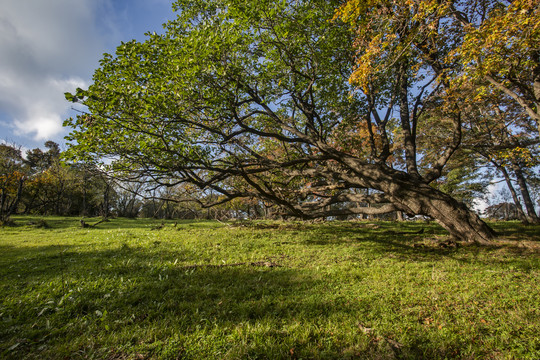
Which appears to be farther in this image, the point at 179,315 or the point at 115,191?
the point at 115,191

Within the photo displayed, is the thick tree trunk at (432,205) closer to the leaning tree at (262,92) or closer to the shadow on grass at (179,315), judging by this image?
the leaning tree at (262,92)

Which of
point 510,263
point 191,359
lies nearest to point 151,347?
point 191,359

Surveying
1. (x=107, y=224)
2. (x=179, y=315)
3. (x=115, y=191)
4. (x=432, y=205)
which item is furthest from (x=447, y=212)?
Result: (x=115, y=191)

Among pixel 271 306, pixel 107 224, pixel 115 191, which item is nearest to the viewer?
pixel 271 306

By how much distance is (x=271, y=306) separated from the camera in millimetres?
3973

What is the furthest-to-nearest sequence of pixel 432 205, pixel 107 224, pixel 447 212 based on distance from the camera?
pixel 107 224 < pixel 432 205 < pixel 447 212

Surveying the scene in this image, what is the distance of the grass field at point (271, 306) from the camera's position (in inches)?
111

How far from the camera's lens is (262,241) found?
966 centimetres

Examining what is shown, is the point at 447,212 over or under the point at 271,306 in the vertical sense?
over

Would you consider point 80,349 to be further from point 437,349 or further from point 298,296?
point 437,349

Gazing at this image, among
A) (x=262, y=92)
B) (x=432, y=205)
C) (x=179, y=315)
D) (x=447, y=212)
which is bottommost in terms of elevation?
(x=179, y=315)

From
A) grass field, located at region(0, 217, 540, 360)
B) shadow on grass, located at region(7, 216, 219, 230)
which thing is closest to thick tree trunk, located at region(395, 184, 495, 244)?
grass field, located at region(0, 217, 540, 360)

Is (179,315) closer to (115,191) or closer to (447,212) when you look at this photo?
(447,212)

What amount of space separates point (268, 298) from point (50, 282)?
15.9 feet
